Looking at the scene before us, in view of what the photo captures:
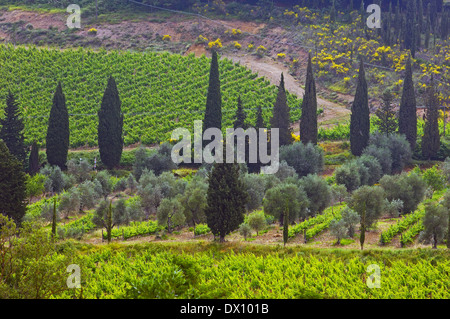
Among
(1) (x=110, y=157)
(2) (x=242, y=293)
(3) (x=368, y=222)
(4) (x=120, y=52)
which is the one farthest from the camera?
(4) (x=120, y=52)

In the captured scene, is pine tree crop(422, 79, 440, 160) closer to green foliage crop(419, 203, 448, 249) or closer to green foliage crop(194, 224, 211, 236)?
green foliage crop(419, 203, 448, 249)

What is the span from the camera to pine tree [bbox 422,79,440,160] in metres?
63.9

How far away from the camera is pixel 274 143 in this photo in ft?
→ 210

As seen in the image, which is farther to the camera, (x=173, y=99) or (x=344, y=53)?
(x=344, y=53)

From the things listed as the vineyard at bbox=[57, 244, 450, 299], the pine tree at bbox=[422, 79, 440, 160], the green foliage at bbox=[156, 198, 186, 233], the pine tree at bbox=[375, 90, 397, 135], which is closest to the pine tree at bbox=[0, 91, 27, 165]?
the green foliage at bbox=[156, 198, 186, 233]

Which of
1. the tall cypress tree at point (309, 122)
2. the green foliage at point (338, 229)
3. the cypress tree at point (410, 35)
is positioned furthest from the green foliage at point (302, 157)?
the cypress tree at point (410, 35)

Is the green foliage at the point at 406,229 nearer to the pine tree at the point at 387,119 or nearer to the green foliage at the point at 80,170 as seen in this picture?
the pine tree at the point at 387,119

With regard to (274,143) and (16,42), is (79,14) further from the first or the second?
(274,143)

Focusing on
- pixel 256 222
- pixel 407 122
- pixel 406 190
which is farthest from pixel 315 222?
pixel 407 122

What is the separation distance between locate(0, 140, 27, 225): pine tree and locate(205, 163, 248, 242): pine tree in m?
12.5

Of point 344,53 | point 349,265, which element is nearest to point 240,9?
point 344,53

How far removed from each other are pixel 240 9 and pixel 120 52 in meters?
25.8

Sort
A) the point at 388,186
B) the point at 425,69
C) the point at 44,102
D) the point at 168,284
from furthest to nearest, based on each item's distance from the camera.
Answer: the point at 425,69
the point at 44,102
the point at 388,186
the point at 168,284

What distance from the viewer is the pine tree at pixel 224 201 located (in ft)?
139
